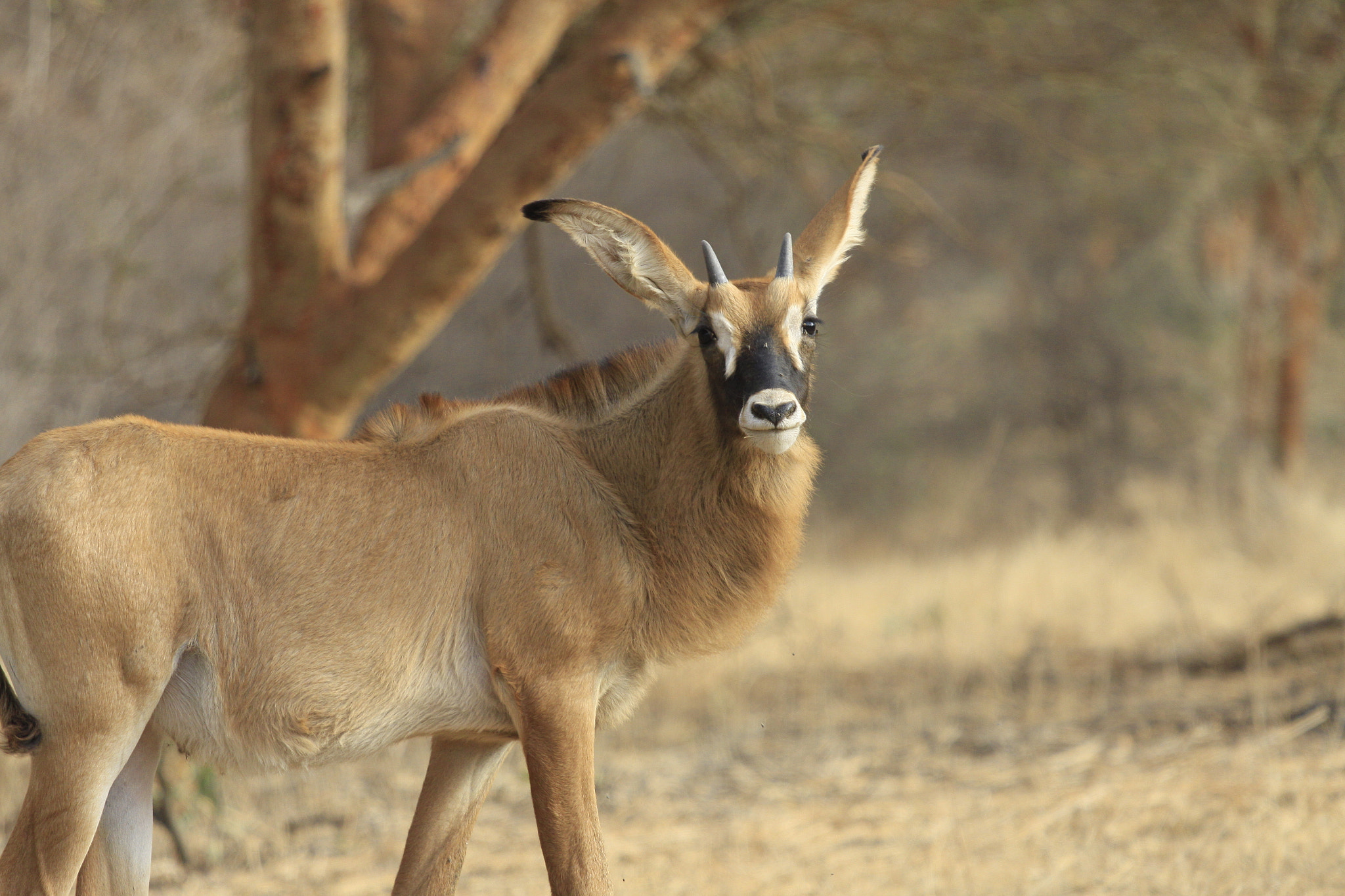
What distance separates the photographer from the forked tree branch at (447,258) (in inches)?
258

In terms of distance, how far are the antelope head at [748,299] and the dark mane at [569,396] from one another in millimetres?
239

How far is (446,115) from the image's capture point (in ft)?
24.2

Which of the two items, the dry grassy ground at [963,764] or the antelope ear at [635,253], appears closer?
the antelope ear at [635,253]

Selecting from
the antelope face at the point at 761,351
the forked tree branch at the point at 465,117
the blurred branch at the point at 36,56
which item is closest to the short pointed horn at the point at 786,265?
the antelope face at the point at 761,351

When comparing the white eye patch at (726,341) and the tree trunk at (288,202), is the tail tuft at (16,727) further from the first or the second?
the tree trunk at (288,202)

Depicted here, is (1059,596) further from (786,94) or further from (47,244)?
(47,244)

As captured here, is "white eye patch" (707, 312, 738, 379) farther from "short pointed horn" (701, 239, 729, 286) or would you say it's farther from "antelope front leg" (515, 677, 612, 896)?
"antelope front leg" (515, 677, 612, 896)

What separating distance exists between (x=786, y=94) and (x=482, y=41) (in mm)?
4694

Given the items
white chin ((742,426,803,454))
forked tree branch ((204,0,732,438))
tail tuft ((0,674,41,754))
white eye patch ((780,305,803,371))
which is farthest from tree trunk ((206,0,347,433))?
white chin ((742,426,803,454))

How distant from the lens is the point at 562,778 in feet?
14.0

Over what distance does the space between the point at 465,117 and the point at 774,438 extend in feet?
12.8

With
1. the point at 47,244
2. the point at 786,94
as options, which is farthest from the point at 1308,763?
the point at 47,244

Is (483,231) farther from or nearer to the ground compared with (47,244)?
nearer to the ground

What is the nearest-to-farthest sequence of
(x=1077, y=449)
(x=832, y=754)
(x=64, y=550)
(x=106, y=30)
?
(x=64, y=550) → (x=832, y=754) → (x=106, y=30) → (x=1077, y=449)
